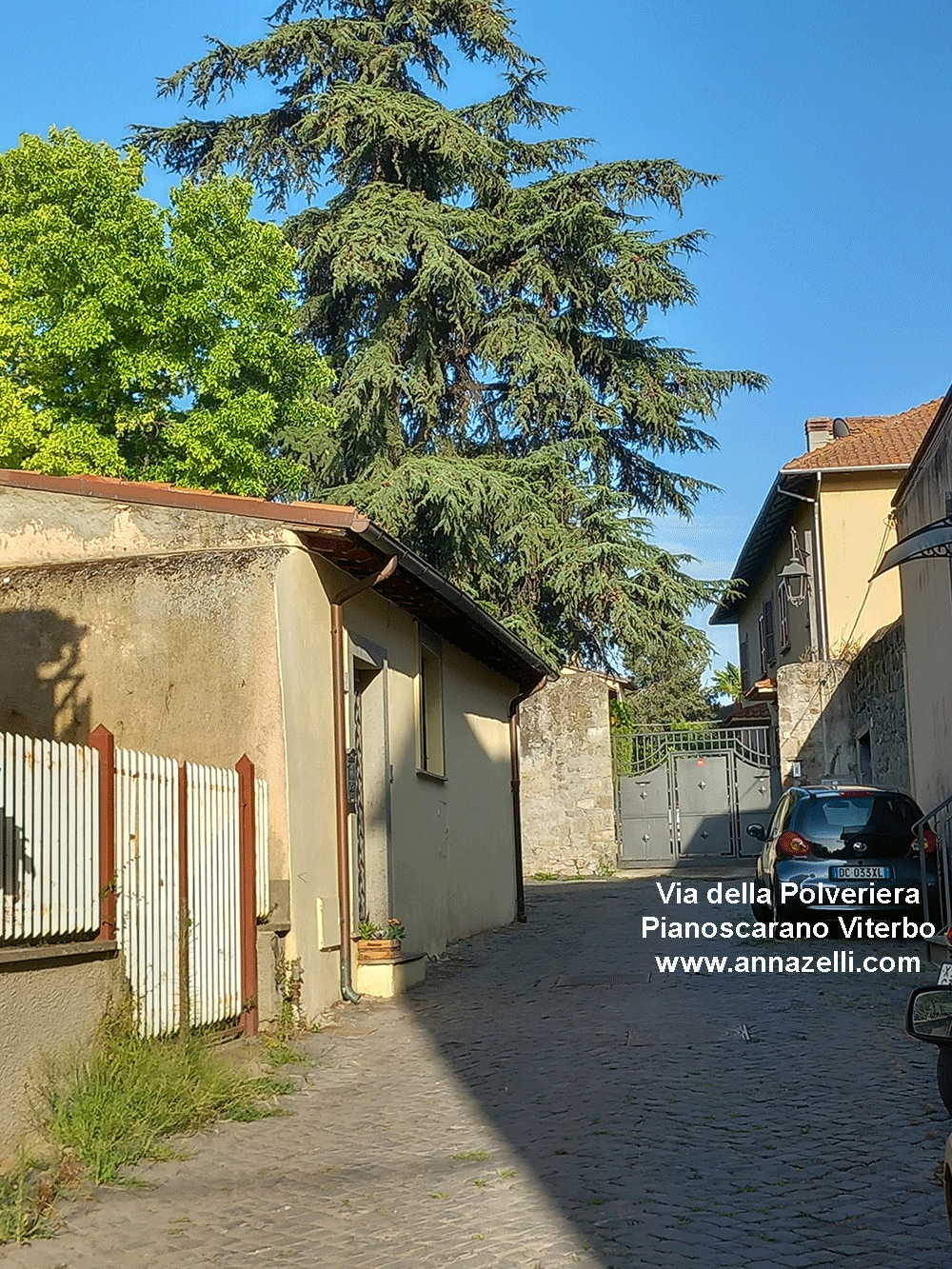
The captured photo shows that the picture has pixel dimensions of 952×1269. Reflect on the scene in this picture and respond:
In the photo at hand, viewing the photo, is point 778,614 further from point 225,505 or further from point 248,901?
point 248,901

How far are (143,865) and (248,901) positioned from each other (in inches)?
55.4

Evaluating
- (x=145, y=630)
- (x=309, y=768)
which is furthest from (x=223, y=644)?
(x=309, y=768)

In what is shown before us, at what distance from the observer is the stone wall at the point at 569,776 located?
89.7 feet

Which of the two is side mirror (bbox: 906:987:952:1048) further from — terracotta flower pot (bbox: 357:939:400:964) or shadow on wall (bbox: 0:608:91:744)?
terracotta flower pot (bbox: 357:939:400:964)

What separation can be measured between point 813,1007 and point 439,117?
75.5 feet

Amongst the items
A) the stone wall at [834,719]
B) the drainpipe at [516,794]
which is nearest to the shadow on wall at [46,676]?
the drainpipe at [516,794]

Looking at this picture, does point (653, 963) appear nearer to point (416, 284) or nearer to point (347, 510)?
point (347, 510)

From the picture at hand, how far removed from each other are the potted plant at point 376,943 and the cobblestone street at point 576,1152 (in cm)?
73

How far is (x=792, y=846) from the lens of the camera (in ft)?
45.5

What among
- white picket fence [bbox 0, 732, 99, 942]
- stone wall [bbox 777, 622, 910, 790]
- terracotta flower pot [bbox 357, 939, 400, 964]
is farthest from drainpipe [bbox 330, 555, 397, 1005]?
stone wall [bbox 777, 622, 910, 790]

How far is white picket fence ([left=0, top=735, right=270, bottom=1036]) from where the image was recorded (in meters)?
6.70

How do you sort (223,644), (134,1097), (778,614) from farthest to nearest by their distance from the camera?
(778,614) < (223,644) < (134,1097)

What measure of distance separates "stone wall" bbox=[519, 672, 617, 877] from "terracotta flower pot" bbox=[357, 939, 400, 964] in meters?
15.8

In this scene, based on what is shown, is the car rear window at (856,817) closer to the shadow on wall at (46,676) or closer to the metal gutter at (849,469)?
the shadow on wall at (46,676)
